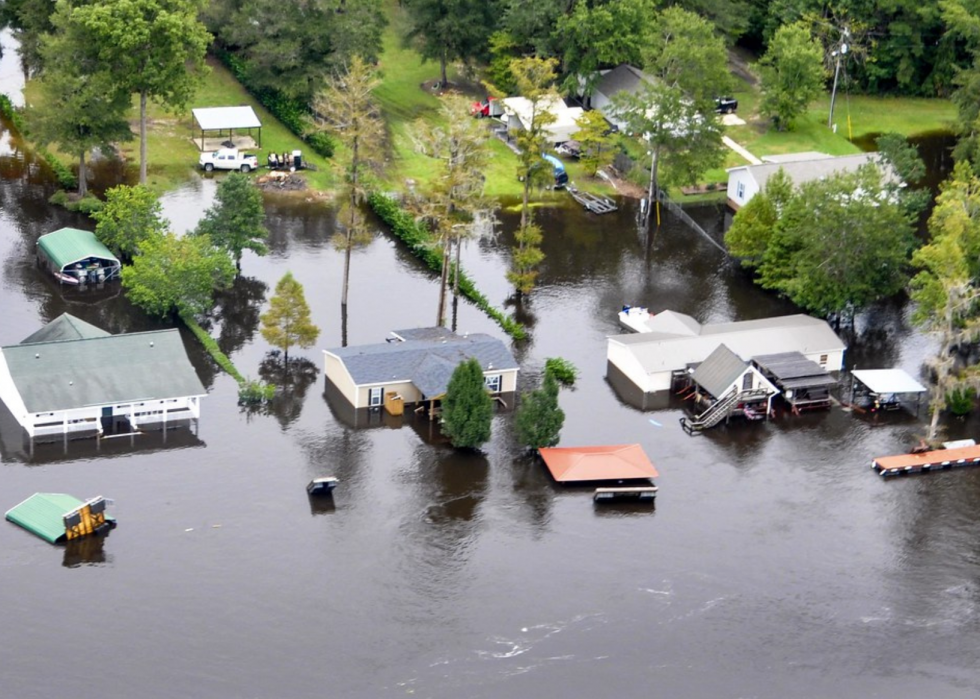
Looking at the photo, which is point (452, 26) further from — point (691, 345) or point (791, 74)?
point (691, 345)

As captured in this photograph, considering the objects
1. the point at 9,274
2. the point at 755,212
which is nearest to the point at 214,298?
the point at 9,274

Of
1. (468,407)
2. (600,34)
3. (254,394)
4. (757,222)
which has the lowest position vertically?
(254,394)

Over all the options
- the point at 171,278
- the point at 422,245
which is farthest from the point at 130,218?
the point at 422,245

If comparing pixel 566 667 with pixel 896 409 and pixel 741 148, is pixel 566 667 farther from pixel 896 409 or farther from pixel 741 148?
pixel 741 148

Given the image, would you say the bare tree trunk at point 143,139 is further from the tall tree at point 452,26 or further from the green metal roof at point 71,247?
the tall tree at point 452,26

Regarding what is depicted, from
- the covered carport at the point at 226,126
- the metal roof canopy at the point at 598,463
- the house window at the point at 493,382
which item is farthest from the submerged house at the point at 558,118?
the metal roof canopy at the point at 598,463
